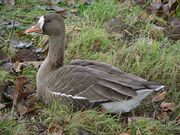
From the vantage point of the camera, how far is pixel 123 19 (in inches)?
291

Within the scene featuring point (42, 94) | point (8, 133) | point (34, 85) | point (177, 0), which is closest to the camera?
point (8, 133)

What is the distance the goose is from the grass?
5.1 inches

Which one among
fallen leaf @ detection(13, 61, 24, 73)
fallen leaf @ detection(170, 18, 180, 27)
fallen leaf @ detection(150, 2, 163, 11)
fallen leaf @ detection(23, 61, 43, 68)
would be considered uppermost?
fallen leaf @ detection(150, 2, 163, 11)

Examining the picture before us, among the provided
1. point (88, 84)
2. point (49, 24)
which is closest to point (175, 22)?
point (49, 24)

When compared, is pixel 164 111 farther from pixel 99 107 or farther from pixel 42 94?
pixel 42 94

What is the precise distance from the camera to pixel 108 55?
6484 mm

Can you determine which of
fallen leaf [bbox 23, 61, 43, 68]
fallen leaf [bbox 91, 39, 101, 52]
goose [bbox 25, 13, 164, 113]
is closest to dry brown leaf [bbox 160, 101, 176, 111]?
goose [bbox 25, 13, 164, 113]

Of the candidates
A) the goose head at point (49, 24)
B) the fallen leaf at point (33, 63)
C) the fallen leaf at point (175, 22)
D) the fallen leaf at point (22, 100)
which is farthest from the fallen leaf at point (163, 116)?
the fallen leaf at point (175, 22)

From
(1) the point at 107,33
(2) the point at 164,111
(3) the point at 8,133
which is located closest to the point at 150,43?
(1) the point at 107,33

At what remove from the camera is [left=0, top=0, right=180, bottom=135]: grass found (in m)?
5.15

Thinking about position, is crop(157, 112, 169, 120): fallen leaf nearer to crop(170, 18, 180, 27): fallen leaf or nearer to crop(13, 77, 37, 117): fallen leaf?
crop(13, 77, 37, 117): fallen leaf

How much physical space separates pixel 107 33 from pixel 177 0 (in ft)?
3.89

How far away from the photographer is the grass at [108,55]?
5152 millimetres

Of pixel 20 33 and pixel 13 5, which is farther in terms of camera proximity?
pixel 13 5
